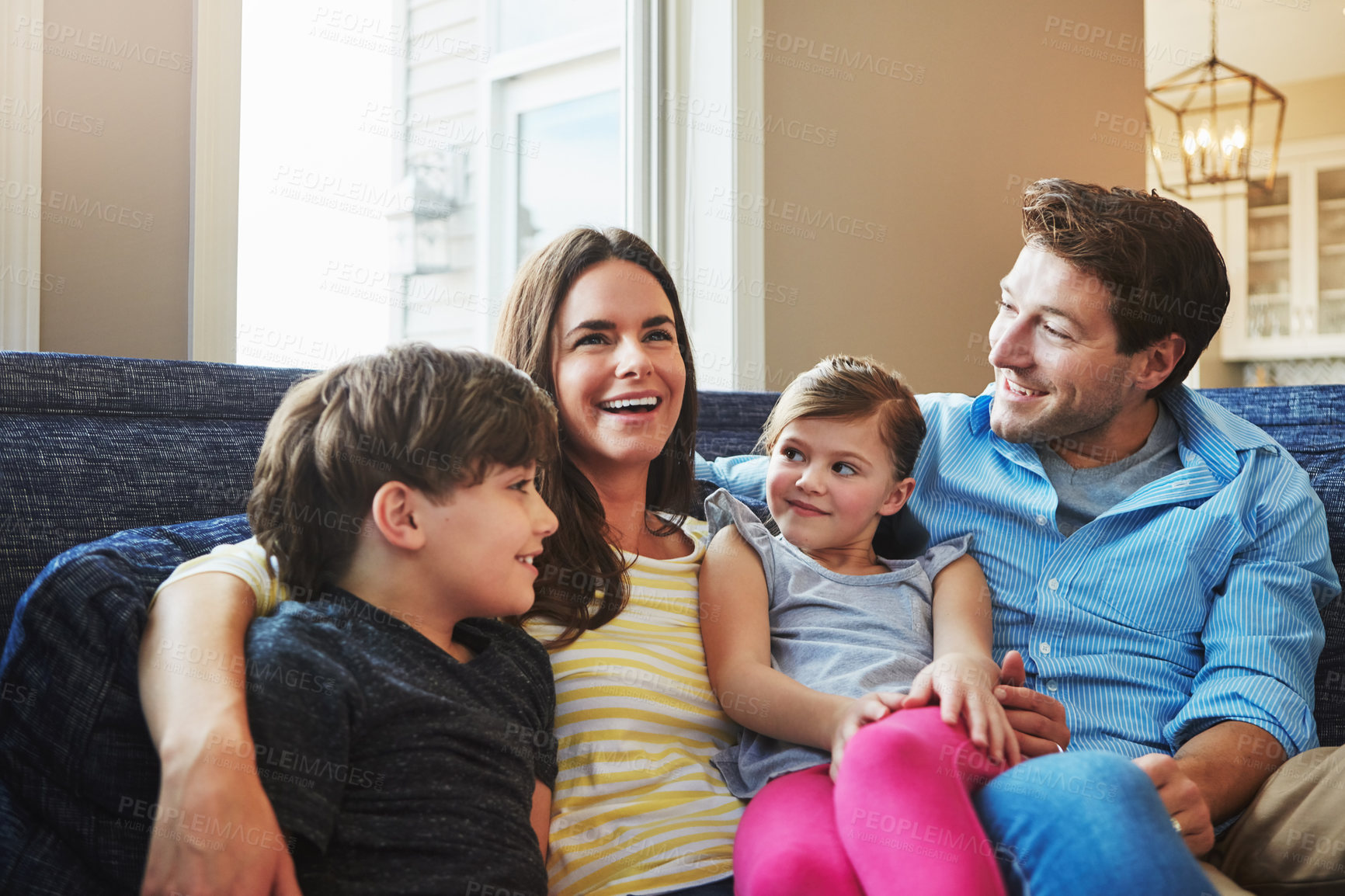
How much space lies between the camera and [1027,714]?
1188mm

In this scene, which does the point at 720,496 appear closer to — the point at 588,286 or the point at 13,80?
the point at 588,286

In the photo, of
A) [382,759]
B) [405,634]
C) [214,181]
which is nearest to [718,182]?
[214,181]

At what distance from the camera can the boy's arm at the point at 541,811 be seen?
1079 millimetres

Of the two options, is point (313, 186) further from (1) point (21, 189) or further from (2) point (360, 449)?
(2) point (360, 449)

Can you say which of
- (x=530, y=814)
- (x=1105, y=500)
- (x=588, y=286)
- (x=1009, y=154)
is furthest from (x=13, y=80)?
(x=1009, y=154)

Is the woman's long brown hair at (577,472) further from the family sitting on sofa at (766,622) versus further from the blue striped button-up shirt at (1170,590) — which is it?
the blue striped button-up shirt at (1170,590)

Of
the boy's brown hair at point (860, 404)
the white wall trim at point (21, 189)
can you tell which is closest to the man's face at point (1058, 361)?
the boy's brown hair at point (860, 404)

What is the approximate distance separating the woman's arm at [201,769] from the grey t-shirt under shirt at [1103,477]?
115cm

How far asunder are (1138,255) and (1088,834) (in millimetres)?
936

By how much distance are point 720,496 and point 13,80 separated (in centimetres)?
122

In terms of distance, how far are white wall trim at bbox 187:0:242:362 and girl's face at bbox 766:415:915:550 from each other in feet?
3.33

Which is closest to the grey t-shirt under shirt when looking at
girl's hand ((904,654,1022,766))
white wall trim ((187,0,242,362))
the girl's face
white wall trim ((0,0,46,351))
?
the girl's face

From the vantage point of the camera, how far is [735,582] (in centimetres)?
134

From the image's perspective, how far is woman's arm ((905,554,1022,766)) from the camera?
3.66 ft
